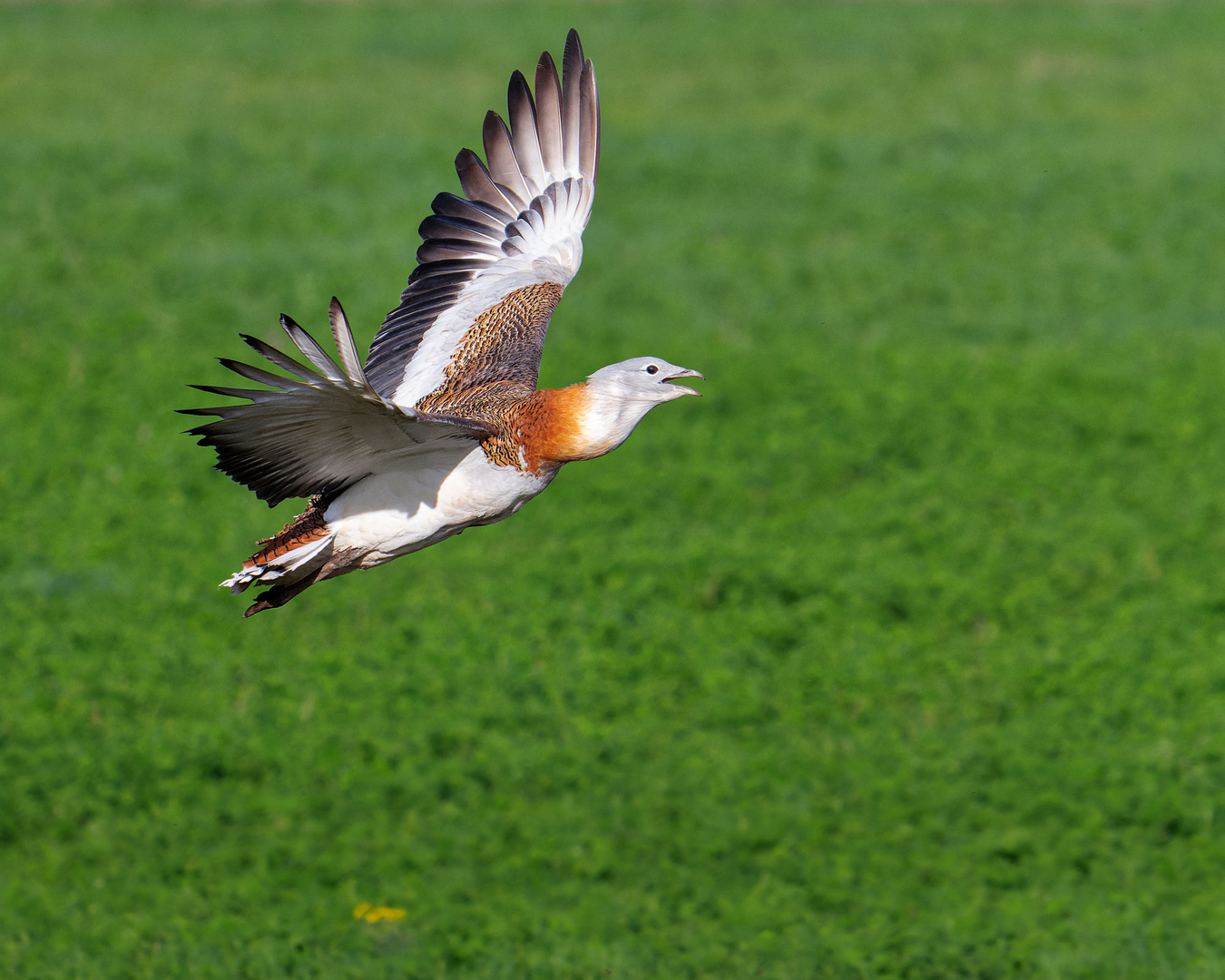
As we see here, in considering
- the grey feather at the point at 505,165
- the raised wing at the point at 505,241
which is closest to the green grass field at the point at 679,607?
the raised wing at the point at 505,241

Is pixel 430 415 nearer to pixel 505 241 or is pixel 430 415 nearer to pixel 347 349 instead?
pixel 347 349

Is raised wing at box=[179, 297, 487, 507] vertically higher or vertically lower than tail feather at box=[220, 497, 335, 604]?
higher

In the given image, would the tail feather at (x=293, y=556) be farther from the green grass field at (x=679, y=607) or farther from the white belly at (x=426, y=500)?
the green grass field at (x=679, y=607)

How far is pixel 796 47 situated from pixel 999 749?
17.9m

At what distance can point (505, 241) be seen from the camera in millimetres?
6355

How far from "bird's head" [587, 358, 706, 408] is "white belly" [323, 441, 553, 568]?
0.31 metres

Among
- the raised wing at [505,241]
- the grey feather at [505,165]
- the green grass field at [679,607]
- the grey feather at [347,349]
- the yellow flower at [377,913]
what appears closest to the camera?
the grey feather at [347,349]

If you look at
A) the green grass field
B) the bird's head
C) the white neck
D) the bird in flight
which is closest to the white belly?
the bird in flight

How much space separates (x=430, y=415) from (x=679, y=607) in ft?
19.2

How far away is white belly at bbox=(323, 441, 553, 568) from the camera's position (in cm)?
442

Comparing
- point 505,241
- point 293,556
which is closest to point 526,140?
point 505,241

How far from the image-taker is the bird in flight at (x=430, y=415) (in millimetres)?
4059

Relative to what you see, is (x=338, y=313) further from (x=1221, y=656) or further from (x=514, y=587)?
(x=1221, y=656)

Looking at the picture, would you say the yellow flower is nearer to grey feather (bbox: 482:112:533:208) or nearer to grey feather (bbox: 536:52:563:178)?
grey feather (bbox: 482:112:533:208)
